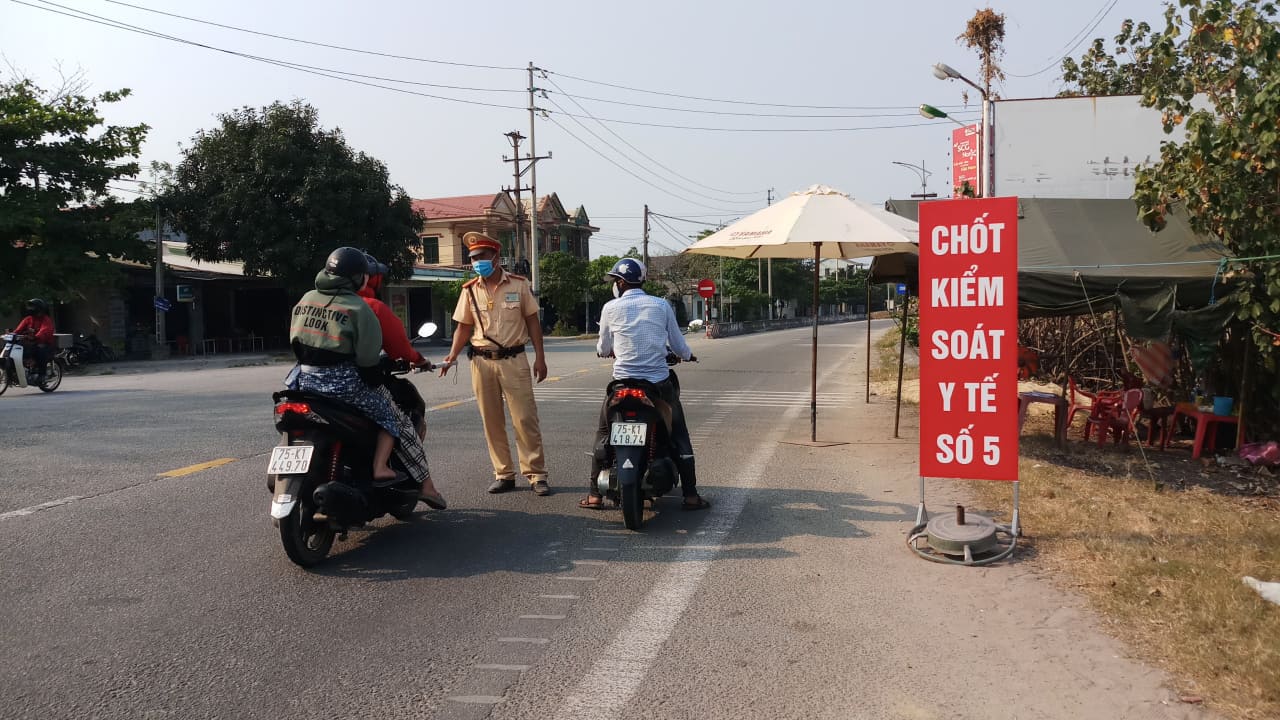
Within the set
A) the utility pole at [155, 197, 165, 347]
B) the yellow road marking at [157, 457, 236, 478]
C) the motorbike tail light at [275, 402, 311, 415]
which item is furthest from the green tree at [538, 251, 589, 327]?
the motorbike tail light at [275, 402, 311, 415]

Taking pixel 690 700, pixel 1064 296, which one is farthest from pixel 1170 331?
pixel 690 700

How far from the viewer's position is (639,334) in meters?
5.97

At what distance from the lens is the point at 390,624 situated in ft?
13.5

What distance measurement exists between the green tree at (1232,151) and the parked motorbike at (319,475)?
6809mm

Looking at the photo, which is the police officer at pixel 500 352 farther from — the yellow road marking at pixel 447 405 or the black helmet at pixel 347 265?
the yellow road marking at pixel 447 405

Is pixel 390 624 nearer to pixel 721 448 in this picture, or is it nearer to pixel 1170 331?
pixel 721 448

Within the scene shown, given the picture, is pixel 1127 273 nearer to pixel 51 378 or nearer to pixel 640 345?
pixel 640 345

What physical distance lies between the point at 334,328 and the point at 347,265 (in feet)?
1.24

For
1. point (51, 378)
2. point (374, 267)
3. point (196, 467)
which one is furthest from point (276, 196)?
point (374, 267)

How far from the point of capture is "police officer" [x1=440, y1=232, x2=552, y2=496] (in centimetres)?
667

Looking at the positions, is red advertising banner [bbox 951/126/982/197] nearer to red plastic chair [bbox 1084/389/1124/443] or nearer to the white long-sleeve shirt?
red plastic chair [bbox 1084/389/1124/443]

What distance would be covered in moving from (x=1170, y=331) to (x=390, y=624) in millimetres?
6720

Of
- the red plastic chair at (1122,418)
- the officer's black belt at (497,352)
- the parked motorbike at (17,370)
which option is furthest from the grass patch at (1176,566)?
the parked motorbike at (17,370)

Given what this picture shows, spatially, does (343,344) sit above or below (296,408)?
above
